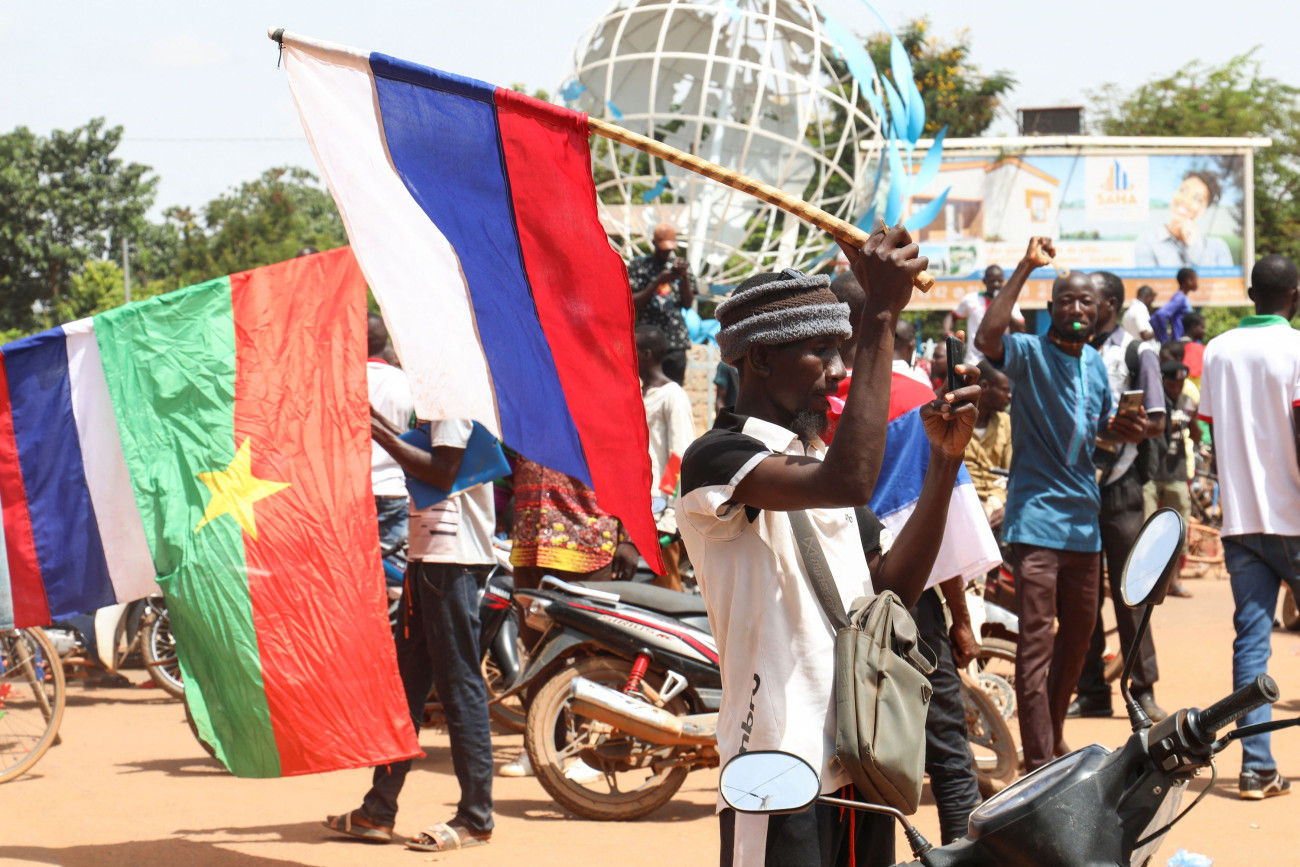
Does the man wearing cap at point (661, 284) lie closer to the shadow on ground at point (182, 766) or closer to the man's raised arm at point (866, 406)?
the shadow on ground at point (182, 766)

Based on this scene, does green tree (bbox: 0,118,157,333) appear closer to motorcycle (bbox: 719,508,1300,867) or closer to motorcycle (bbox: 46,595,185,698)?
motorcycle (bbox: 46,595,185,698)

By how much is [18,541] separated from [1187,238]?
3048 centimetres

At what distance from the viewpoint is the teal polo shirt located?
5.64 m

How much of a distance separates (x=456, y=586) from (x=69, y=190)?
46575 mm

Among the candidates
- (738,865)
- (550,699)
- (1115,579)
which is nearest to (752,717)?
(738,865)

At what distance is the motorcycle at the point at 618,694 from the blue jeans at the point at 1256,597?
7.04 feet

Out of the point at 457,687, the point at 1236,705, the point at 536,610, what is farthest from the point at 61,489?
the point at 1236,705

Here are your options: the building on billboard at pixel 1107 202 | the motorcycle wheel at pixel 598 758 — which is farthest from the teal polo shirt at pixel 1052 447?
the building on billboard at pixel 1107 202

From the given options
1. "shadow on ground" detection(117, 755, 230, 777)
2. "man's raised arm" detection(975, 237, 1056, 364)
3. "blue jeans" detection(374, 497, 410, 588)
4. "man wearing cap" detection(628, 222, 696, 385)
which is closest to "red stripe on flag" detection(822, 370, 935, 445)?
"man's raised arm" detection(975, 237, 1056, 364)

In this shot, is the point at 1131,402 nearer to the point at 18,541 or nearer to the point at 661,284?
the point at 661,284

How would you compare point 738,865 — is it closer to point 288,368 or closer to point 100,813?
point 288,368

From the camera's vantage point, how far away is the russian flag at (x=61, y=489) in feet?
16.5

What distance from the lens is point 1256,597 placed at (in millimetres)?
5703

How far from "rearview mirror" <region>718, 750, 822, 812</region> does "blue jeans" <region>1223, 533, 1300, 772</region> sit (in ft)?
13.9
